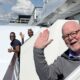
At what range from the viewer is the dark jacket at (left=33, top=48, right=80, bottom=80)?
96.4 inches

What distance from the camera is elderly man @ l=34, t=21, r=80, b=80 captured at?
7.85 ft

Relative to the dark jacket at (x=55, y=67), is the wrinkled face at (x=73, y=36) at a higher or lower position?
higher

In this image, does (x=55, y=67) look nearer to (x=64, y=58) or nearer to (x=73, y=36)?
(x=64, y=58)

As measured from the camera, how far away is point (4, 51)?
45.5 ft

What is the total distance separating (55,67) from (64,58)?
9 cm

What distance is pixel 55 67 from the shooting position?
253cm

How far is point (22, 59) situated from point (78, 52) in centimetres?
415

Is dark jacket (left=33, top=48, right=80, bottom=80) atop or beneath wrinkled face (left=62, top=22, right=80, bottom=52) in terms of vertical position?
beneath

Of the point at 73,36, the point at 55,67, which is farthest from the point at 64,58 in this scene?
the point at 73,36

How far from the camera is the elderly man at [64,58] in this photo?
7.85 ft

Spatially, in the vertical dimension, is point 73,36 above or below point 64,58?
above

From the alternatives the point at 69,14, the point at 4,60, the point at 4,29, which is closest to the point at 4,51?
the point at 4,60

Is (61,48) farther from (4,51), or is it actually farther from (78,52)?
(4,51)

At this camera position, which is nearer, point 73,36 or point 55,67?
point 73,36
